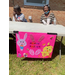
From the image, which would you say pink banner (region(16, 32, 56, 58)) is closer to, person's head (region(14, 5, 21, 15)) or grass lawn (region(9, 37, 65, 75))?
grass lawn (region(9, 37, 65, 75))

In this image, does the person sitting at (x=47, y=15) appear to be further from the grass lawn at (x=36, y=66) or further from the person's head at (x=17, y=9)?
the grass lawn at (x=36, y=66)

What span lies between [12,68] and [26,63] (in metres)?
0.36

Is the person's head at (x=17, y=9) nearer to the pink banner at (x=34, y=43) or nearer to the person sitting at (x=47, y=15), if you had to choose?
the person sitting at (x=47, y=15)

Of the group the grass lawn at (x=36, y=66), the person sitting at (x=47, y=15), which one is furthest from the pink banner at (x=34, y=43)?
the person sitting at (x=47, y=15)

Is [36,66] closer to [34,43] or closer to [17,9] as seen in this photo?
[34,43]

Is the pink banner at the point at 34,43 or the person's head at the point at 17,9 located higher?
the person's head at the point at 17,9

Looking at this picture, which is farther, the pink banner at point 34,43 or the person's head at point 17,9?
the person's head at point 17,9

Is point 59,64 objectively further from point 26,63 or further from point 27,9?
point 27,9

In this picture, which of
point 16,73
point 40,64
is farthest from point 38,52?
point 16,73

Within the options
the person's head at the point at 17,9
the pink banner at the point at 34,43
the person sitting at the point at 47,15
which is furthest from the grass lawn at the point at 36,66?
the person's head at the point at 17,9

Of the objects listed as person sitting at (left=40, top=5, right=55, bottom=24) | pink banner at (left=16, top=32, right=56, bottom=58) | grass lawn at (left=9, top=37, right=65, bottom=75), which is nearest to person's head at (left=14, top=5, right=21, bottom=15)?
person sitting at (left=40, top=5, right=55, bottom=24)

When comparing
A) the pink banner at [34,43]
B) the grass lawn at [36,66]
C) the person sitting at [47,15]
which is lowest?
the grass lawn at [36,66]

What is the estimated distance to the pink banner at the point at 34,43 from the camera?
4.99 feet

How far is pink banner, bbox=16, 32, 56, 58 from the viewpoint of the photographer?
1520 mm
